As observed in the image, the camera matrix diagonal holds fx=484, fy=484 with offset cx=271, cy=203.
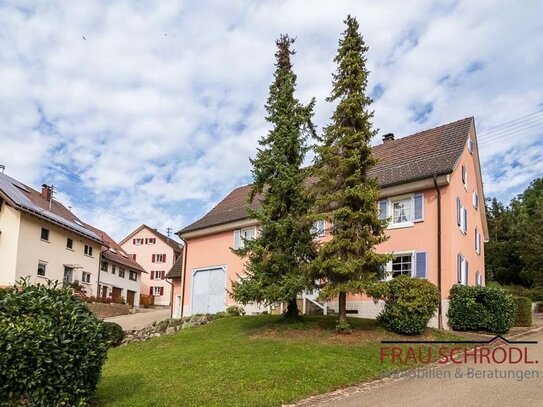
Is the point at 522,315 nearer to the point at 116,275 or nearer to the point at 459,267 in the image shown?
the point at 459,267

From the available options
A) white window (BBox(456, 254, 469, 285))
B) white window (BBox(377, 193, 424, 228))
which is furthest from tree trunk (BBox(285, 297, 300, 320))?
white window (BBox(456, 254, 469, 285))

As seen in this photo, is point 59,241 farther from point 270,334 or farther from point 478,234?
point 478,234

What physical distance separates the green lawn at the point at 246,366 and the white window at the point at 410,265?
10.9 feet

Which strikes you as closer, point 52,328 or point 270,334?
point 52,328

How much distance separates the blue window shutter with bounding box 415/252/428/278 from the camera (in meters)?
17.5

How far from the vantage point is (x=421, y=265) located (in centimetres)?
1767

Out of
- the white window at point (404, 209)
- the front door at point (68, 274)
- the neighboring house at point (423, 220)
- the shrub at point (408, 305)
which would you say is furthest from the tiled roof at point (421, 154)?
the front door at point (68, 274)

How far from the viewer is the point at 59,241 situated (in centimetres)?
3362

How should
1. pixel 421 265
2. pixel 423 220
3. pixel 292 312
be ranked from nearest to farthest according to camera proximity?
1. pixel 292 312
2. pixel 421 265
3. pixel 423 220

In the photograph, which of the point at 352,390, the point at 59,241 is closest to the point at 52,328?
the point at 352,390

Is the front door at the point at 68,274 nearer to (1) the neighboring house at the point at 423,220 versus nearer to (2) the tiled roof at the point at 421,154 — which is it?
(1) the neighboring house at the point at 423,220

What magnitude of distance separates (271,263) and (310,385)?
6.11m

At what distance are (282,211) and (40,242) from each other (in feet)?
73.3

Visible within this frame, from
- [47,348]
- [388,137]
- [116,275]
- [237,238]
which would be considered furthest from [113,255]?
[47,348]
